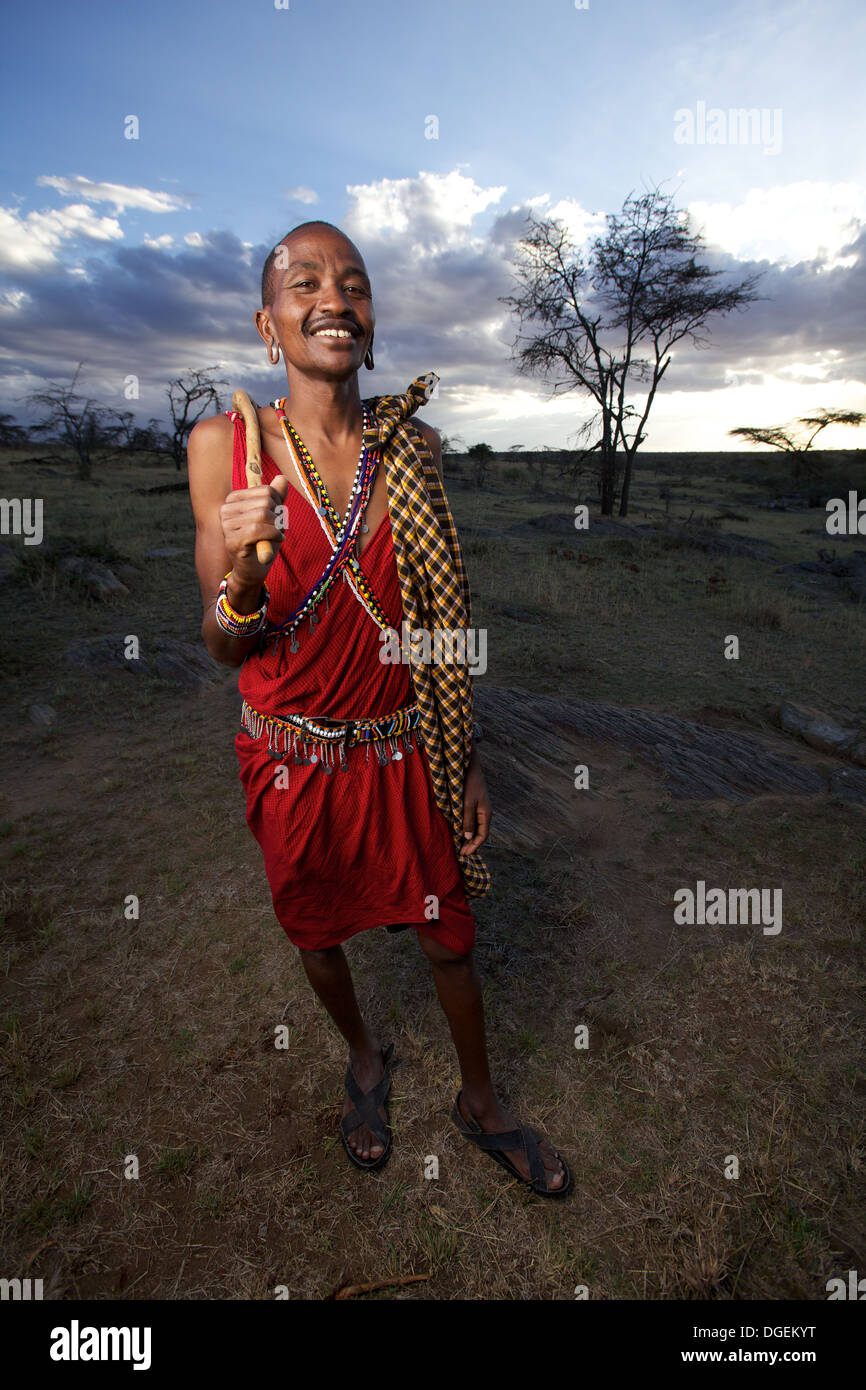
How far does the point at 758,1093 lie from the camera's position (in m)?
2.21

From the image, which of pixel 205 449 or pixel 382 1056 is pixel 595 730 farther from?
pixel 205 449

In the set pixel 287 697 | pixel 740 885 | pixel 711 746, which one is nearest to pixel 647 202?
pixel 711 746

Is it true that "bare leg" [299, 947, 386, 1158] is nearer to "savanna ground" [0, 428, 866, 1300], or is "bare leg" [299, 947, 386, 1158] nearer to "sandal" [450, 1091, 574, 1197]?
"savanna ground" [0, 428, 866, 1300]

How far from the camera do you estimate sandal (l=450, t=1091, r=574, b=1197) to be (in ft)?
6.25

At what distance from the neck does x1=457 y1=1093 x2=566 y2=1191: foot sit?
191cm

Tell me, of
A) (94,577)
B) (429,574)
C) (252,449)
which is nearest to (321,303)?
(252,449)

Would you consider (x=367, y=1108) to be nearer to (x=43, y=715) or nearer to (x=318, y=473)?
(x=318, y=473)

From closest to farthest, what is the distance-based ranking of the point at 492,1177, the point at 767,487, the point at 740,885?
the point at 492,1177
the point at 740,885
the point at 767,487

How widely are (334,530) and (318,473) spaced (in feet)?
0.54

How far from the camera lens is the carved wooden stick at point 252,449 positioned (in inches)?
46.6

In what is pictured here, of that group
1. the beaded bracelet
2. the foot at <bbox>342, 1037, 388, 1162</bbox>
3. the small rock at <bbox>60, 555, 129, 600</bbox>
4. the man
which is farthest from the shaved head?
the small rock at <bbox>60, 555, 129, 600</bbox>

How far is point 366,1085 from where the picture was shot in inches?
84.3

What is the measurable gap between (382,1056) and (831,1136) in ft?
4.75

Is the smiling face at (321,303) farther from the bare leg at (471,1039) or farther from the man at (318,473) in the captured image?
the bare leg at (471,1039)
